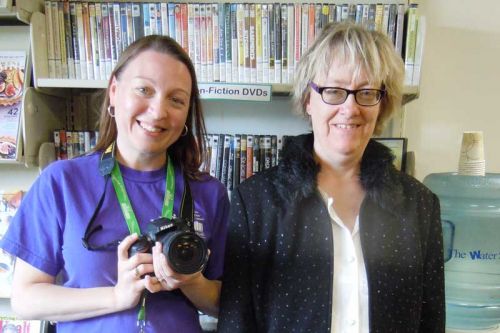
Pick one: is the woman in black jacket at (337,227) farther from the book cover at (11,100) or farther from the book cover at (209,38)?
the book cover at (11,100)

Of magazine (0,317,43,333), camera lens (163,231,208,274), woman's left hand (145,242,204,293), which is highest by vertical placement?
camera lens (163,231,208,274)

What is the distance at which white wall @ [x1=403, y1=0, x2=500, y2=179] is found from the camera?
57.9 inches

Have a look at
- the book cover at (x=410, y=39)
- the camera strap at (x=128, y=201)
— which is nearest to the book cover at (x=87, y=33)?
the camera strap at (x=128, y=201)

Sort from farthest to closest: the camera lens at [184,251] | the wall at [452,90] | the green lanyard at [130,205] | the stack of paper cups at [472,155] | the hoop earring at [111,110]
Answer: the wall at [452,90]
the stack of paper cups at [472,155]
the hoop earring at [111,110]
the green lanyard at [130,205]
the camera lens at [184,251]

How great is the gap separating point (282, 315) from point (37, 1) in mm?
1269

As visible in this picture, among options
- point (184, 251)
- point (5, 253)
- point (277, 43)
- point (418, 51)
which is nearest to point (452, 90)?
point (418, 51)

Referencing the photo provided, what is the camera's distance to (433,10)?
4.80ft

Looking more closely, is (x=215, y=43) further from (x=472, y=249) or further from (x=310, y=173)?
(x=472, y=249)

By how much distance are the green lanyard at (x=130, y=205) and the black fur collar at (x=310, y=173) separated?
25 cm

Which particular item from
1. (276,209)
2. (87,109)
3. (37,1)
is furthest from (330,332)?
(37,1)

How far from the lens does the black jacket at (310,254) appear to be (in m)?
0.79

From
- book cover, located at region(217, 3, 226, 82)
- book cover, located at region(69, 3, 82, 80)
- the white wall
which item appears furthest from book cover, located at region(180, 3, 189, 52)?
the white wall

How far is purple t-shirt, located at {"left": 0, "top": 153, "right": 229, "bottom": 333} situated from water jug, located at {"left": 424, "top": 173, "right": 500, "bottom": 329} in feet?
3.22

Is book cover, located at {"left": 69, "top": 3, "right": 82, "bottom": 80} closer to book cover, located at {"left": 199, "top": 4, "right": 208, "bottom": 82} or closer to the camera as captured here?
book cover, located at {"left": 199, "top": 4, "right": 208, "bottom": 82}
